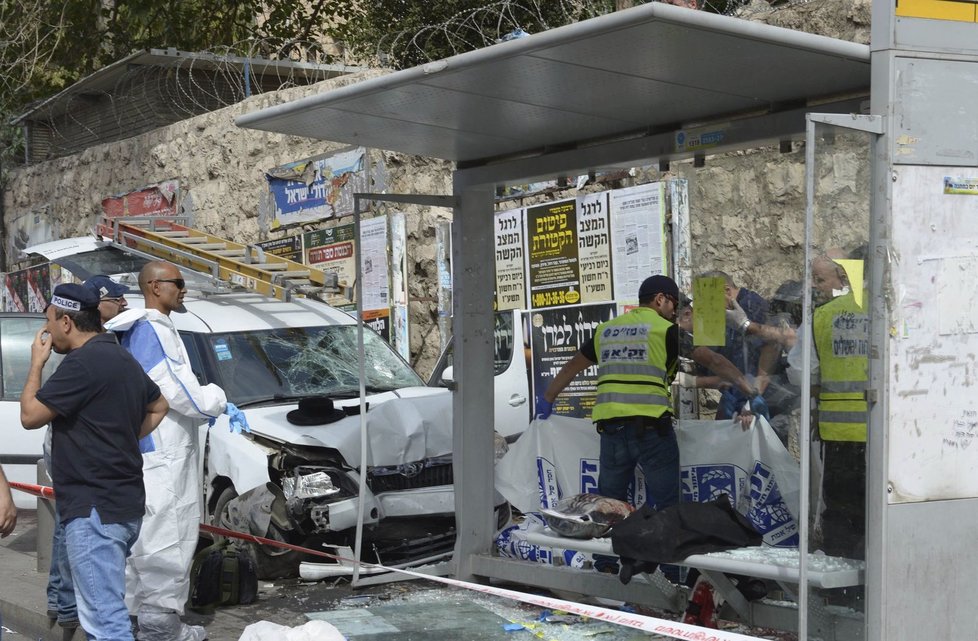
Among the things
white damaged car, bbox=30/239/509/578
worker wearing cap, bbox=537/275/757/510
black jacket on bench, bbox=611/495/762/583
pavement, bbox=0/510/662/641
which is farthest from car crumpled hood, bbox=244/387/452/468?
black jacket on bench, bbox=611/495/762/583

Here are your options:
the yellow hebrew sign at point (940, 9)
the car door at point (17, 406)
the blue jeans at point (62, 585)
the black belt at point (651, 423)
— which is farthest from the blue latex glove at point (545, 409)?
the car door at point (17, 406)

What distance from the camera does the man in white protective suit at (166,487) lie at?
617 cm

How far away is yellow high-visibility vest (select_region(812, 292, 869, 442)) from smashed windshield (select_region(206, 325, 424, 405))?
175 inches

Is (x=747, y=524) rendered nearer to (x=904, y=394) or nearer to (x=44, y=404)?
(x=904, y=394)

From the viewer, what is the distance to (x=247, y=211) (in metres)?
15.6

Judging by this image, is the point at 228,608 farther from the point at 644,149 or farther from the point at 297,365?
the point at 644,149

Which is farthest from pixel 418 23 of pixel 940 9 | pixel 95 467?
pixel 940 9

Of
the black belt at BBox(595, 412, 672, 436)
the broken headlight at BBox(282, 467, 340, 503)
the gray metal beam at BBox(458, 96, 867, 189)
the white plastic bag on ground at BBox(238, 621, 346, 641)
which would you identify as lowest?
the white plastic bag on ground at BBox(238, 621, 346, 641)

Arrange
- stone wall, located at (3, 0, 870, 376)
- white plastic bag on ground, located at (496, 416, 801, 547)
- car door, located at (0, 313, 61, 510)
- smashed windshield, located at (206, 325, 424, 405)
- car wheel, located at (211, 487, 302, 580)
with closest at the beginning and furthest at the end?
white plastic bag on ground, located at (496, 416, 801, 547), stone wall, located at (3, 0, 870, 376), car wheel, located at (211, 487, 302, 580), smashed windshield, located at (206, 325, 424, 405), car door, located at (0, 313, 61, 510)

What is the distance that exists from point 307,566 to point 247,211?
834 centimetres

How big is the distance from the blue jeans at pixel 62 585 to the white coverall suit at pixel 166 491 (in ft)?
1.59

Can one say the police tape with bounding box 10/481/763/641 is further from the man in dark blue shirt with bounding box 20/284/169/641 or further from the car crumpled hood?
the man in dark blue shirt with bounding box 20/284/169/641

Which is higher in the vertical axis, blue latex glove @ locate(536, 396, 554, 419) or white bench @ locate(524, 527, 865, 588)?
blue latex glove @ locate(536, 396, 554, 419)

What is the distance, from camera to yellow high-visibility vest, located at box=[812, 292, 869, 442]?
5.00 m
